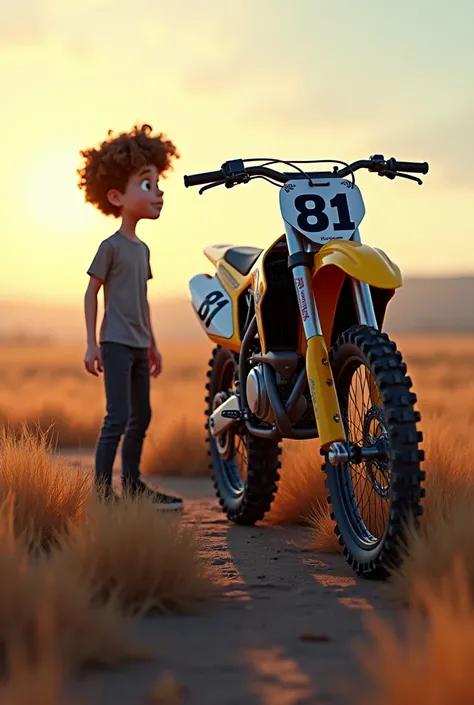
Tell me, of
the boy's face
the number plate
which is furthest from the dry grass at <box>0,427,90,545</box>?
the boy's face

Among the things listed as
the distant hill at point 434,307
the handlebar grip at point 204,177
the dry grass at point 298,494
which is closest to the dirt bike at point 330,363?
the handlebar grip at point 204,177

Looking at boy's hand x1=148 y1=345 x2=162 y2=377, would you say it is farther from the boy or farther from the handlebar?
the handlebar

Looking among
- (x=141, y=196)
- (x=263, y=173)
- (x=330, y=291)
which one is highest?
(x=141, y=196)

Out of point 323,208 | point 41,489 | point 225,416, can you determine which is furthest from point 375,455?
point 41,489

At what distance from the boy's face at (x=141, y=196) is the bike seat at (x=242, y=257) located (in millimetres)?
598

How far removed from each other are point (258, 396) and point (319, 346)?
69 cm

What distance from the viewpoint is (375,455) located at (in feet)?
15.9

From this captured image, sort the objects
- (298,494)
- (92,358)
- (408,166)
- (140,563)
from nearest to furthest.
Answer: (140,563) < (408,166) < (92,358) < (298,494)

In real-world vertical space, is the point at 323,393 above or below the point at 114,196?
below

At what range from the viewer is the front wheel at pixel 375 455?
4.59 meters

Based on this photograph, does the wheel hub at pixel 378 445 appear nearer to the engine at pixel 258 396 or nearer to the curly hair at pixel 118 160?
the engine at pixel 258 396

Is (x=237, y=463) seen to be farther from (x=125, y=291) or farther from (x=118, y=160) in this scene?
(x=118, y=160)

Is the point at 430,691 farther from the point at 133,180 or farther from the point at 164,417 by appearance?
the point at 164,417

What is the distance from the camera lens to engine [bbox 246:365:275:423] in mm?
5754
